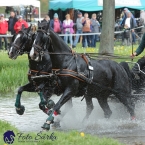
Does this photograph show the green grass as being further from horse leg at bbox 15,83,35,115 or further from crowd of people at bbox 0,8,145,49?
crowd of people at bbox 0,8,145,49

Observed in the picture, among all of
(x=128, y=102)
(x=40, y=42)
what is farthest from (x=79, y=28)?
(x=40, y=42)

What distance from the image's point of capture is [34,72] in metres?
11.3

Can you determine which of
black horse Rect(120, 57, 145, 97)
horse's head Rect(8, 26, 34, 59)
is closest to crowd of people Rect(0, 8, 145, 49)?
black horse Rect(120, 57, 145, 97)

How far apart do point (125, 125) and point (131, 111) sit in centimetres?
57

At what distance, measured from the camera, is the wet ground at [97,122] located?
10672 mm

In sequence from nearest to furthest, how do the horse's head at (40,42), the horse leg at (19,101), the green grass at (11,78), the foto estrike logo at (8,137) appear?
the foto estrike logo at (8,137), the horse's head at (40,42), the horse leg at (19,101), the green grass at (11,78)

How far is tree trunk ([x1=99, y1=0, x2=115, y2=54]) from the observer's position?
19406 millimetres

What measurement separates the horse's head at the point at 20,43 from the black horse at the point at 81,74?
1.97 ft

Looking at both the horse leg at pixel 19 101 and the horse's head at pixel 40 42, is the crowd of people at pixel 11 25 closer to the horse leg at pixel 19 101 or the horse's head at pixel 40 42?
the horse leg at pixel 19 101

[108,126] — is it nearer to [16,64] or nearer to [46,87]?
[46,87]

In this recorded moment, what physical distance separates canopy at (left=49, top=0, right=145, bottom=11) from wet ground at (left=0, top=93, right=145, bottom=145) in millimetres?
21093

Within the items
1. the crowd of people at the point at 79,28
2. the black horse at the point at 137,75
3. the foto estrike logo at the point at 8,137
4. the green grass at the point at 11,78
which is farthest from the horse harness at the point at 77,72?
the crowd of people at the point at 79,28

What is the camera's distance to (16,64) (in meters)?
18.4

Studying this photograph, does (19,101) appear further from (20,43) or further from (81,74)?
(81,74)
